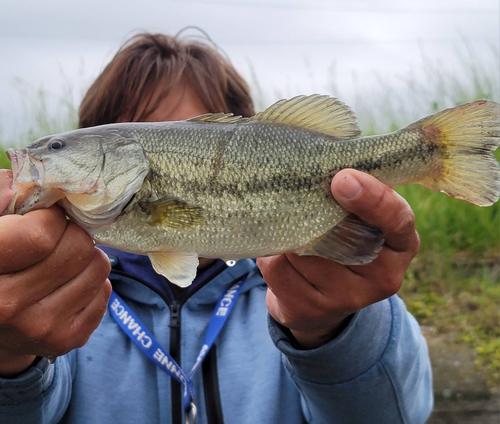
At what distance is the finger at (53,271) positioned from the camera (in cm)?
100

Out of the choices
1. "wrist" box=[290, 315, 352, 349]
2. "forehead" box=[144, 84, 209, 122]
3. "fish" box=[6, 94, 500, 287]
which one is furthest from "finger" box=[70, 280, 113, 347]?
"forehead" box=[144, 84, 209, 122]

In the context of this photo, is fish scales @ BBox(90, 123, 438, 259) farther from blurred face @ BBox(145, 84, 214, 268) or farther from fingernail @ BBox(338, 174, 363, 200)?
blurred face @ BBox(145, 84, 214, 268)

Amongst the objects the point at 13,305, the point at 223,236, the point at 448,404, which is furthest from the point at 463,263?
the point at 13,305

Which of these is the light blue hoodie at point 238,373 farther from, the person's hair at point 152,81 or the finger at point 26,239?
the person's hair at point 152,81

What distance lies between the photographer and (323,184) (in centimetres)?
109

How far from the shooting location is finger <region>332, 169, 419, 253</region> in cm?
100

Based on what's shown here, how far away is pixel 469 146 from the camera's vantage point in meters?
1.10

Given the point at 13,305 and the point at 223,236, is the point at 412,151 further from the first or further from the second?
the point at 13,305

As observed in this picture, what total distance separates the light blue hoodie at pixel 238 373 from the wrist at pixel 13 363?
0.02 meters

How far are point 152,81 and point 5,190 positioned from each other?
869mm

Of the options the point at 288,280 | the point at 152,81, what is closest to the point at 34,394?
the point at 288,280

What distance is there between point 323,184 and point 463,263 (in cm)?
224

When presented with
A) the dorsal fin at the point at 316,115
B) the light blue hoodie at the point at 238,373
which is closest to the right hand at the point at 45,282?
the light blue hoodie at the point at 238,373

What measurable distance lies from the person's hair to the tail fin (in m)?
0.88
